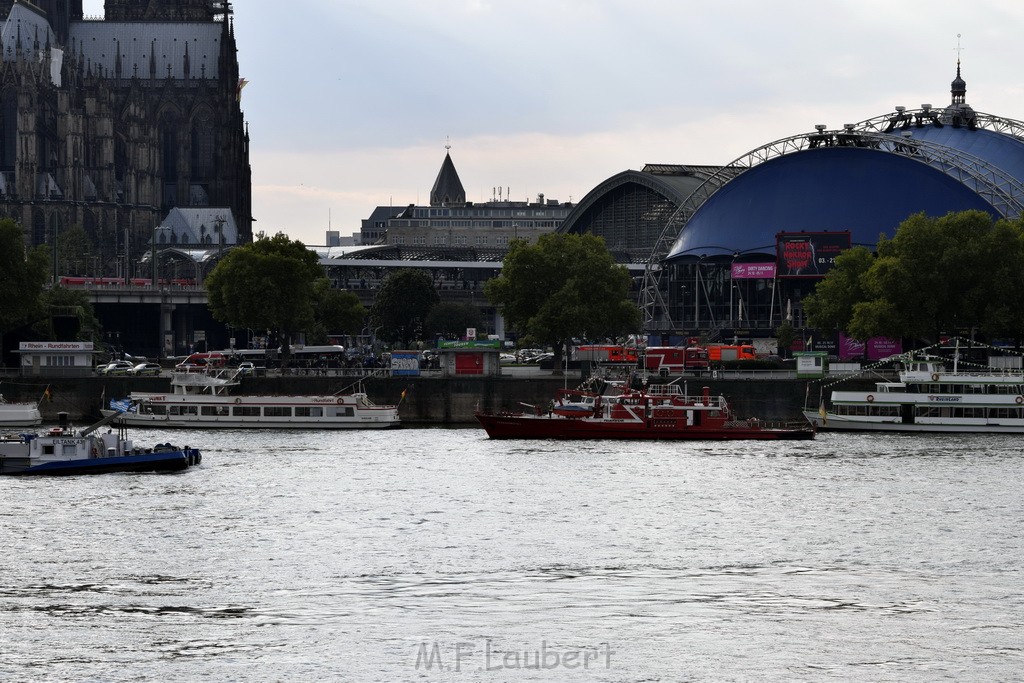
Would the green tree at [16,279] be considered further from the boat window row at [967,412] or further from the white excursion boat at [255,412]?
the boat window row at [967,412]

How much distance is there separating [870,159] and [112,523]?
11855cm

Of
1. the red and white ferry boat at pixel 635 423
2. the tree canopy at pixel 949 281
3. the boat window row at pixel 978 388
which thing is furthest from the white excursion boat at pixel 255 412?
the tree canopy at pixel 949 281

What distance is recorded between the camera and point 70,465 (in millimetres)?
87750

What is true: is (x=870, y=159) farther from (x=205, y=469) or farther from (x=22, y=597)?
(x=22, y=597)

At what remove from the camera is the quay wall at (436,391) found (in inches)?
4761

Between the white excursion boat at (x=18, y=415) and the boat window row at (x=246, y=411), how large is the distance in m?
7.11

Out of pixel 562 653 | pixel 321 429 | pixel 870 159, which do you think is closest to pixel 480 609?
pixel 562 653

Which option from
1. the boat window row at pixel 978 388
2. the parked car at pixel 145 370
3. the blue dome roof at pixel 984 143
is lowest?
the boat window row at pixel 978 388

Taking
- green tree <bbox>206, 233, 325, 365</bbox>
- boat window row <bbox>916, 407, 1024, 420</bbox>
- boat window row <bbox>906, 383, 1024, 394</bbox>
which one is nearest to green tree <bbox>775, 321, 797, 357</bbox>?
green tree <bbox>206, 233, 325, 365</bbox>

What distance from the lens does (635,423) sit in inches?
4227

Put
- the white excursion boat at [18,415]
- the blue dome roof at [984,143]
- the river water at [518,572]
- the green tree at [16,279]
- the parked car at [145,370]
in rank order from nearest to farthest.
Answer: the river water at [518,572]
the white excursion boat at [18,415]
the parked car at [145,370]
the green tree at [16,279]
the blue dome roof at [984,143]

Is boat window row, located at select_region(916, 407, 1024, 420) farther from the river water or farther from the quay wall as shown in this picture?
the river water

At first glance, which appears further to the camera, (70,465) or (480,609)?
(70,465)

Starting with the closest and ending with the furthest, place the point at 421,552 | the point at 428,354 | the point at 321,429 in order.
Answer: the point at 421,552
the point at 321,429
the point at 428,354
